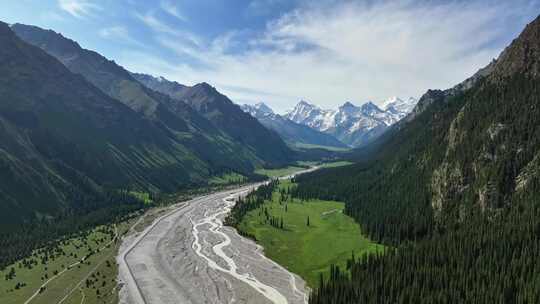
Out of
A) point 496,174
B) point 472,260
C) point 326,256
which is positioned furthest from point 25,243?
point 496,174

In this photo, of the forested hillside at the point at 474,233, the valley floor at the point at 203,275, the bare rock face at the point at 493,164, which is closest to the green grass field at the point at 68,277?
the valley floor at the point at 203,275

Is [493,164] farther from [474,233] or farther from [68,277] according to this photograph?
[68,277]

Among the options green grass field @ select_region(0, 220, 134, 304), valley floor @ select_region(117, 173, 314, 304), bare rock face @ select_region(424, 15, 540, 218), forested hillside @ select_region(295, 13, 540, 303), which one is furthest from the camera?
bare rock face @ select_region(424, 15, 540, 218)

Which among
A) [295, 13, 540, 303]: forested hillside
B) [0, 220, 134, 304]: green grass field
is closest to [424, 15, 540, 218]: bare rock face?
[295, 13, 540, 303]: forested hillside

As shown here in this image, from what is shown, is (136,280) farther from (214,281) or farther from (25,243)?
(25,243)

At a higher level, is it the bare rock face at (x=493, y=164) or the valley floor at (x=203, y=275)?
the bare rock face at (x=493, y=164)

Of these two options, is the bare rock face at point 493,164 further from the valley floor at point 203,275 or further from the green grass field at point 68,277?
the green grass field at point 68,277

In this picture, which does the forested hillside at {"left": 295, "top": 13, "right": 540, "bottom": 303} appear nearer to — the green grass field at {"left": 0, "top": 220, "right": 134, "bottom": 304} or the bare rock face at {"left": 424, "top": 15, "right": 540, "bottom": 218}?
the bare rock face at {"left": 424, "top": 15, "right": 540, "bottom": 218}

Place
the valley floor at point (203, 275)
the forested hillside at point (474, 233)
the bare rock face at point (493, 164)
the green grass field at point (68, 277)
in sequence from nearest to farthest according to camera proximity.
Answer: the forested hillside at point (474, 233), the green grass field at point (68, 277), the valley floor at point (203, 275), the bare rock face at point (493, 164)
